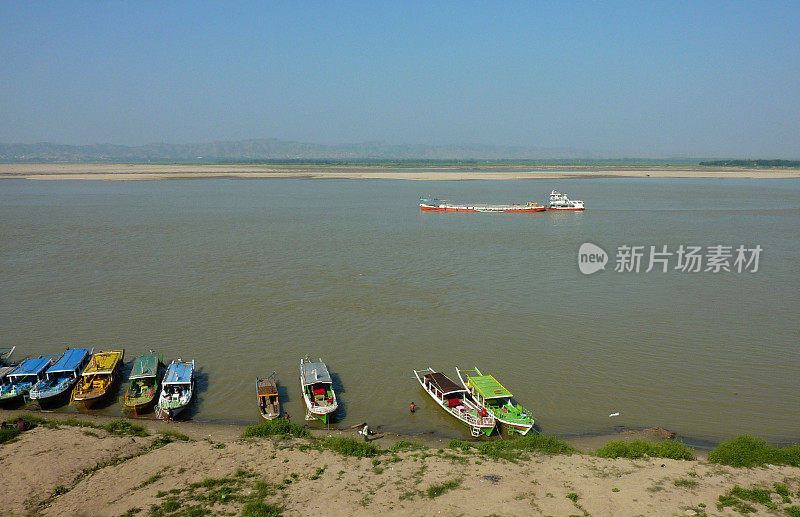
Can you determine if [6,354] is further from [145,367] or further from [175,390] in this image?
[175,390]

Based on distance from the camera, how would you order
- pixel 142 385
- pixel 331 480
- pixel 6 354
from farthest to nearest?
pixel 6 354 < pixel 142 385 < pixel 331 480

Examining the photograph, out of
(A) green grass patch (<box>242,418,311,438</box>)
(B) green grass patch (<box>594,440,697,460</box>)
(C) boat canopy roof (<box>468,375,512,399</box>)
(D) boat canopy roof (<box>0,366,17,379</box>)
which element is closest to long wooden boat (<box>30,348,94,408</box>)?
(D) boat canopy roof (<box>0,366,17,379</box>)

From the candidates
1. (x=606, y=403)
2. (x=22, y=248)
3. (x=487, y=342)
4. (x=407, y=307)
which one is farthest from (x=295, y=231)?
(x=606, y=403)

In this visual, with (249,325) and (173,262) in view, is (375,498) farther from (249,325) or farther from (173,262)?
(173,262)

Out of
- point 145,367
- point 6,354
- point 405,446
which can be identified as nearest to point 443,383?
point 405,446

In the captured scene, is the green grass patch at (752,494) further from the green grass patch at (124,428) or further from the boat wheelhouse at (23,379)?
the boat wheelhouse at (23,379)

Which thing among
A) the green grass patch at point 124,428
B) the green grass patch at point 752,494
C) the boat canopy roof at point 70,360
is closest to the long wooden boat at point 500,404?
the green grass patch at point 752,494
